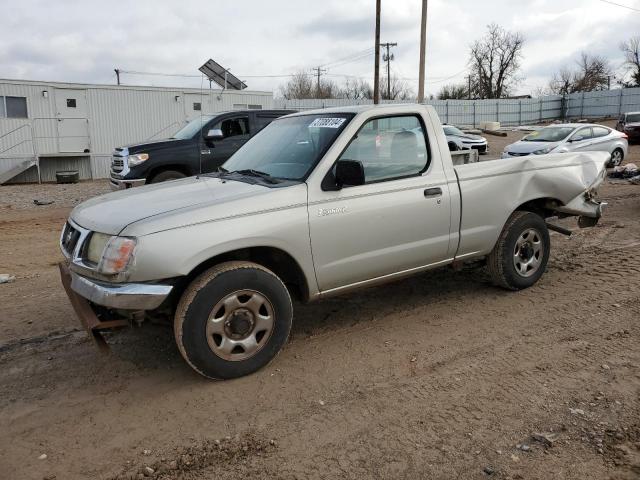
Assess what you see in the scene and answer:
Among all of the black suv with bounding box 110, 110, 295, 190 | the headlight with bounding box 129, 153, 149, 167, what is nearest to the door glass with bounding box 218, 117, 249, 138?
the black suv with bounding box 110, 110, 295, 190

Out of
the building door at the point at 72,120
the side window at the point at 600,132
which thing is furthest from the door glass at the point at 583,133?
the building door at the point at 72,120

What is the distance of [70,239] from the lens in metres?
3.90

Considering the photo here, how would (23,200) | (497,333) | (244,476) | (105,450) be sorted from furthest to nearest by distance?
1. (23,200)
2. (497,333)
3. (105,450)
4. (244,476)

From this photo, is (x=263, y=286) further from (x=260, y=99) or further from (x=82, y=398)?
(x=260, y=99)

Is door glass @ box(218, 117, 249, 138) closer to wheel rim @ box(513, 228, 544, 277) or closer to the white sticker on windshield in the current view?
the white sticker on windshield

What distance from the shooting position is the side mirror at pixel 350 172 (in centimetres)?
387

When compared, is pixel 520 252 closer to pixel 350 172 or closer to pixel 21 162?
pixel 350 172

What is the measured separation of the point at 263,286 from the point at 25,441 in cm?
165

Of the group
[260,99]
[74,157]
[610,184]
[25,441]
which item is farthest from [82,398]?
[260,99]

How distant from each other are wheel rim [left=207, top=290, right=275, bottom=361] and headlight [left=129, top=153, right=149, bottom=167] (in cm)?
736

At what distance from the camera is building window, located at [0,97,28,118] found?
730 inches

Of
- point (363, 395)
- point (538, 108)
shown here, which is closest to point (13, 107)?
point (363, 395)

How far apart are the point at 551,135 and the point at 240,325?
16040 mm

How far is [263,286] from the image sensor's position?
12.2ft
